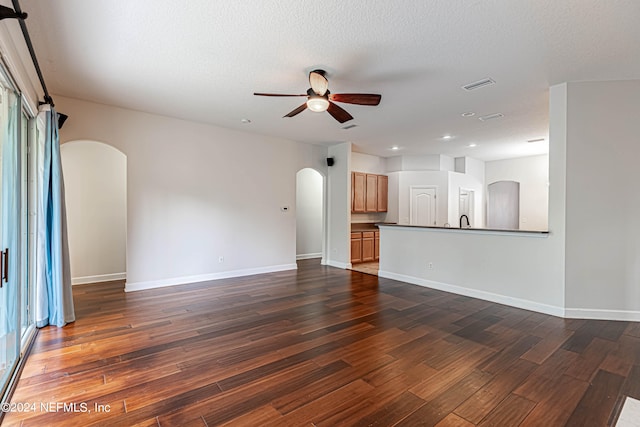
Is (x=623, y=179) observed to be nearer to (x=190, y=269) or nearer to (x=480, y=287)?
(x=480, y=287)

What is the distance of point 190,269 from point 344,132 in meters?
3.94

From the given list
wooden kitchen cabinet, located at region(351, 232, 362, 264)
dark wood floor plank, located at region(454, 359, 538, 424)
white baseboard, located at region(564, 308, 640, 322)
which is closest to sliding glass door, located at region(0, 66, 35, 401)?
dark wood floor plank, located at region(454, 359, 538, 424)

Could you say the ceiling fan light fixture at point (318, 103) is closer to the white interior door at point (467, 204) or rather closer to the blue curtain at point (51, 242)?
the blue curtain at point (51, 242)

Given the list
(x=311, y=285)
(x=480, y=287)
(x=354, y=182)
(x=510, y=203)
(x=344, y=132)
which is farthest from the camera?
(x=510, y=203)

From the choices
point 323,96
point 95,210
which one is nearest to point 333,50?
point 323,96

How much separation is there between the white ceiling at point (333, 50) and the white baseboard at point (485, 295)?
282cm

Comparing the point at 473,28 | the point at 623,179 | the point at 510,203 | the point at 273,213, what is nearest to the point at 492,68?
the point at 473,28

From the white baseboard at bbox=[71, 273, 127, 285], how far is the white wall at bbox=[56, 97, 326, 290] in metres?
1.14

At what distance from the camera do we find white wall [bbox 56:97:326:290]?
4910 millimetres

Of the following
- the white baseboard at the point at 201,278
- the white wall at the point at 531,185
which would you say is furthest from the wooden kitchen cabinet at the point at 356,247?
the white wall at the point at 531,185

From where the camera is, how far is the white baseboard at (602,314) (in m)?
3.67

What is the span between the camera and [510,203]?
357 inches

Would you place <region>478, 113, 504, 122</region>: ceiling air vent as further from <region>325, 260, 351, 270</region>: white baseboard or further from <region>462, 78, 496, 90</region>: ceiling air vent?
<region>325, 260, 351, 270</region>: white baseboard

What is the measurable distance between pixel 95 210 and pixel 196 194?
1871 mm
